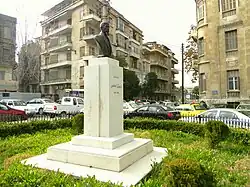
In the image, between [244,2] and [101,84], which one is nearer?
[101,84]

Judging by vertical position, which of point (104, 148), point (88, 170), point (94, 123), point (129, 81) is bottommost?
point (88, 170)

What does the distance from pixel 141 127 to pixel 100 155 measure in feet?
21.8

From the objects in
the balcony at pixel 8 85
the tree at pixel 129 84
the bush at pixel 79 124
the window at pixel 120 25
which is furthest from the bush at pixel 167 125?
the window at pixel 120 25

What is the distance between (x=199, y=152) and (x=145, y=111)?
985 cm

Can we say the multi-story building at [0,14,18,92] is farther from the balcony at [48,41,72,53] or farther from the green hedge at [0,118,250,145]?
the green hedge at [0,118,250,145]

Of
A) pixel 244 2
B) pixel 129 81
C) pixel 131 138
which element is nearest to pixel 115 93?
pixel 131 138

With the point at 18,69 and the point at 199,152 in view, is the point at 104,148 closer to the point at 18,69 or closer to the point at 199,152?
the point at 199,152

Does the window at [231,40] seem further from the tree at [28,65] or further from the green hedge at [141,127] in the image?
the tree at [28,65]

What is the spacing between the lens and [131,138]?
20.8 ft

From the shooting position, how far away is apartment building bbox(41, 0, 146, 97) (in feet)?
120

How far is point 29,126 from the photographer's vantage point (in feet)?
34.7

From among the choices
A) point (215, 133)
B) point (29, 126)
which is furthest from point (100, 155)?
point (29, 126)

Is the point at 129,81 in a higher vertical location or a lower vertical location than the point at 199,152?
higher

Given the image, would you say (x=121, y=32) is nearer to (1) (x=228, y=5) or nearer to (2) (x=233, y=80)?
(1) (x=228, y=5)
